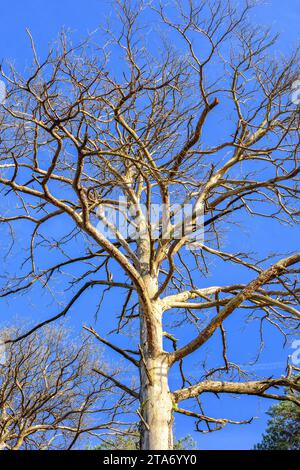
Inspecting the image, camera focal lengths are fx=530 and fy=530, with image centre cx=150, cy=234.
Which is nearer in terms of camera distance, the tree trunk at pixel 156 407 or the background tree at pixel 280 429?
the tree trunk at pixel 156 407

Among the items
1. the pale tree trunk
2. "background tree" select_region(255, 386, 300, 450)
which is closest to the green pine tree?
"background tree" select_region(255, 386, 300, 450)

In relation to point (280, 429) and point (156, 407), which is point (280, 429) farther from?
point (156, 407)

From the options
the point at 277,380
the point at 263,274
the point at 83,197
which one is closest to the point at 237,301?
the point at 263,274

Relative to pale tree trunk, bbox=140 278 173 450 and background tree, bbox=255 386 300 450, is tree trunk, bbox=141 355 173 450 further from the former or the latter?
background tree, bbox=255 386 300 450

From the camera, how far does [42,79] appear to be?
612 centimetres

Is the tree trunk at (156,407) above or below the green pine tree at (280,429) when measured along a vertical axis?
below

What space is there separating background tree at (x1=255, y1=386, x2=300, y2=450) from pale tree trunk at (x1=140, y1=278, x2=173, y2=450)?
1365 cm

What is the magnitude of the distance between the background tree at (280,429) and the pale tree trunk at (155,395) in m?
13.7

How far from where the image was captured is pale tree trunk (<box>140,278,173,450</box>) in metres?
5.52

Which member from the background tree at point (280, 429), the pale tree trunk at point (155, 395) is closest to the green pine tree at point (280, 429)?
the background tree at point (280, 429)

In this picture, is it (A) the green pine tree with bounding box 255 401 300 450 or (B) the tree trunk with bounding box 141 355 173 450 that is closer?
(B) the tree trunk with bounding box 141 355 173 450

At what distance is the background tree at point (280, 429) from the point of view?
18312mm

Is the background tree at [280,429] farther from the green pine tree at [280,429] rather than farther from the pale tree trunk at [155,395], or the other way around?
the pale tree trunk at [155,395]

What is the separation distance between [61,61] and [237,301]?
11.0ft
